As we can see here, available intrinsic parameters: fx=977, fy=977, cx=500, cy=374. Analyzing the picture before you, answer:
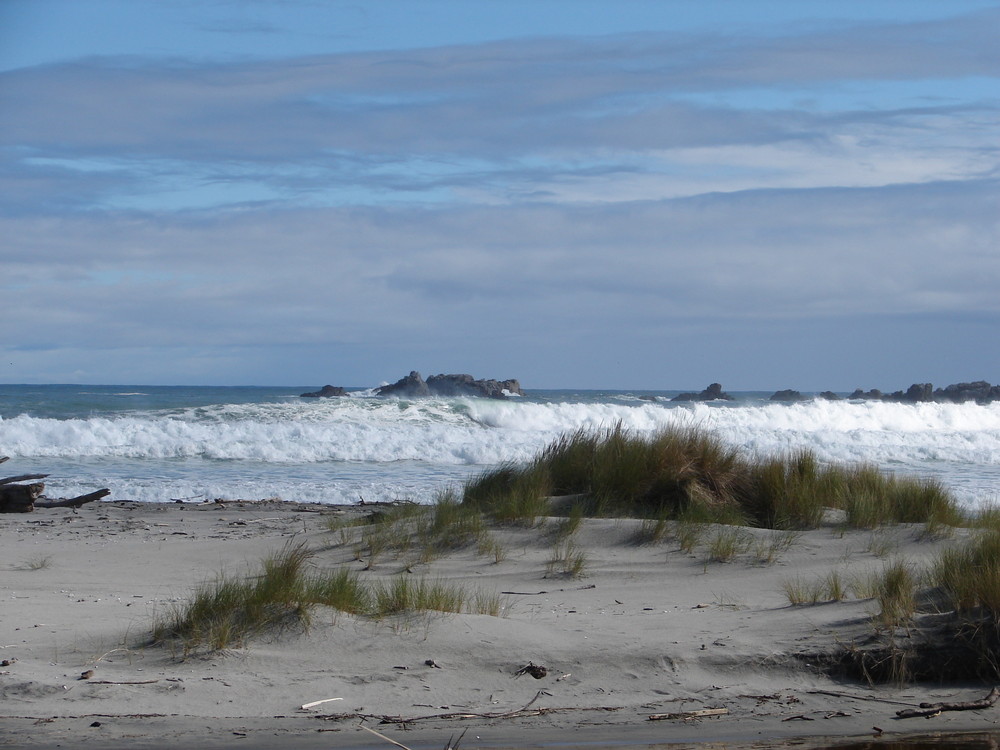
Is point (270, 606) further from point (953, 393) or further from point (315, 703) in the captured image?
point (953, 393)

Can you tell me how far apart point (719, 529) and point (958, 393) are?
51549 millimetres

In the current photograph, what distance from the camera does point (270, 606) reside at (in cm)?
545

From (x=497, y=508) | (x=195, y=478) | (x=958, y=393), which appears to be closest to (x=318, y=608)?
(x=497, y=508)

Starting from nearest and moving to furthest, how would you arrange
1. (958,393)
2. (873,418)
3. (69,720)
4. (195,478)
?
(69,720), (195,478), (873,418), (958,393)

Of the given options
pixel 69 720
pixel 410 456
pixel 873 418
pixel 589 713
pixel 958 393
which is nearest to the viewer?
pixel 69 720

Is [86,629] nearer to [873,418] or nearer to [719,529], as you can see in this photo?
[719,529]

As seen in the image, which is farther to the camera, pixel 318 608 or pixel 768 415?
pixel 768 415

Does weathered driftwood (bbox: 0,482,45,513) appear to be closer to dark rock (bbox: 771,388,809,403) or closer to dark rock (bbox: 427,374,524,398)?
dark rock (bbox: 427,374,524,398)

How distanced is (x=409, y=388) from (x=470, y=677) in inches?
1650

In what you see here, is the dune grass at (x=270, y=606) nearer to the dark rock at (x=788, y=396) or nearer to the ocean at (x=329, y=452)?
the ocean at (x=329, y=452)

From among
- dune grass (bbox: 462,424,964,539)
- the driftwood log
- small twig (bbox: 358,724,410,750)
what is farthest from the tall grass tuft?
the driftwood log

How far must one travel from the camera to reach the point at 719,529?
28.8ft

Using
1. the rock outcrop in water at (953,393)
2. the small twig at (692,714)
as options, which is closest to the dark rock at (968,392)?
the rock outcrop in water at (953,393)

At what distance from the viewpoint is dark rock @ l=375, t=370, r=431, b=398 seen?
4659 centimetres
